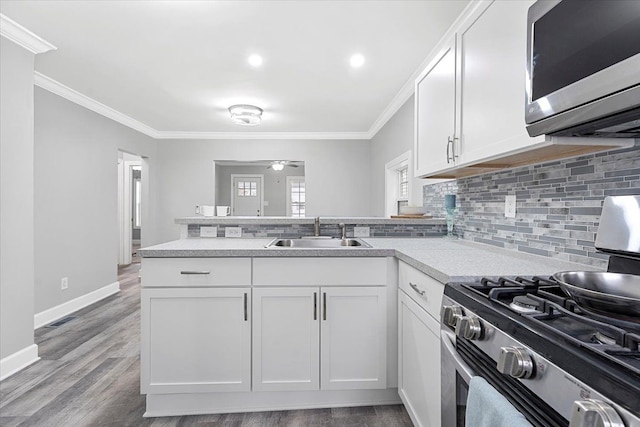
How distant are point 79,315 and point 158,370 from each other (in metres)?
2.42

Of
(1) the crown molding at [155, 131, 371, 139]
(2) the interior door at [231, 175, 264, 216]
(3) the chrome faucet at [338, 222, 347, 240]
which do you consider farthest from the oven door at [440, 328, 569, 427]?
(2) the interior door at [231, 175, 264, 216]

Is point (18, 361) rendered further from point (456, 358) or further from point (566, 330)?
point (566, 330)

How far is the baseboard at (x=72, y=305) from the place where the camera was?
10.5ft

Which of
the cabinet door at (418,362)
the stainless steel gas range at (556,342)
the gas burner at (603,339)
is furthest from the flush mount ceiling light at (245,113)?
the gas burner at (603,339)

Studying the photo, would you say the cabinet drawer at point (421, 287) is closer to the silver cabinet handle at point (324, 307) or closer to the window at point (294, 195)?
the silver cabinet handle at point (324, 307)

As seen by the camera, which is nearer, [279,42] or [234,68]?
[279,42]

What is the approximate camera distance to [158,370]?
180 cm

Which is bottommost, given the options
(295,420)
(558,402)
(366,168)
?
(295,420)

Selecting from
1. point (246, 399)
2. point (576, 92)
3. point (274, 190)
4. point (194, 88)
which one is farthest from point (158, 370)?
point (274, 190)

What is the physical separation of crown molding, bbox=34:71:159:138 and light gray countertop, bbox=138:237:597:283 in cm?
274

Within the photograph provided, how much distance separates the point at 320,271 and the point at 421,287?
22.6 inches

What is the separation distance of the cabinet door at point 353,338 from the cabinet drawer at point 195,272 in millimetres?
518

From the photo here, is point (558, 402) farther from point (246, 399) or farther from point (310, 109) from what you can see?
point (310, 109)

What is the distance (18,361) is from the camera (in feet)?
7.64
